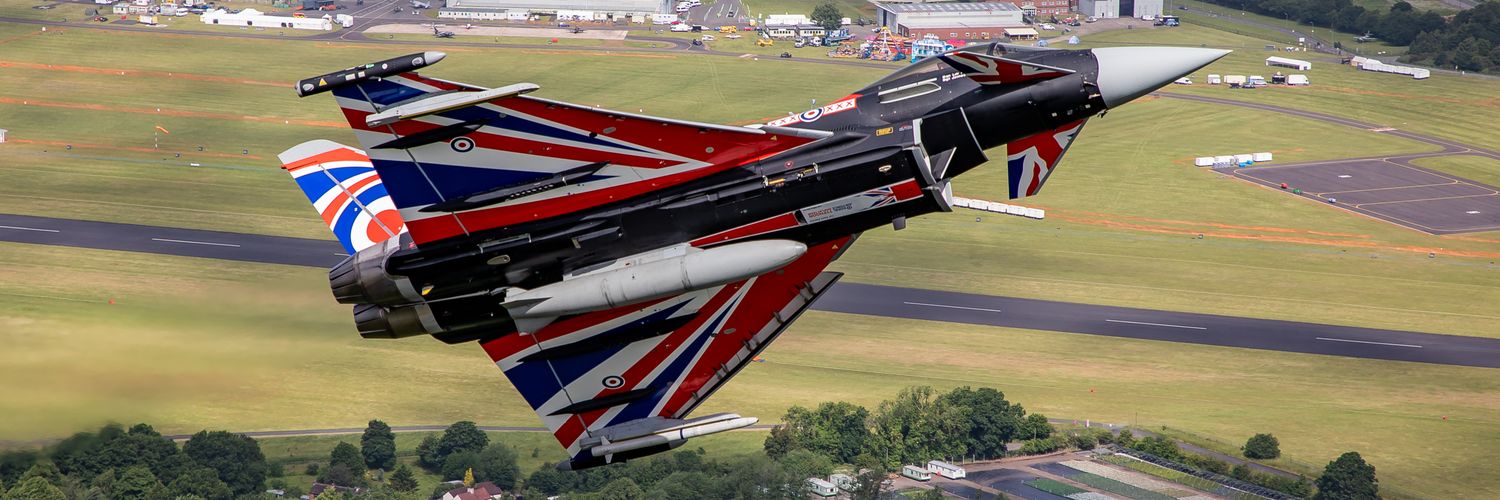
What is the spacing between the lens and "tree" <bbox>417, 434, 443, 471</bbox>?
88.0m

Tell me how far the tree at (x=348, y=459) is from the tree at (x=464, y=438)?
488cm

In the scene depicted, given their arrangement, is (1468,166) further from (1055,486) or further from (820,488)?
(820,488)

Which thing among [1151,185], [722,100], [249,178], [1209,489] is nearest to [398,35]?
[722,100]

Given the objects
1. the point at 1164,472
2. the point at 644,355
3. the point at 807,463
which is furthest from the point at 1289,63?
the point at 644,355

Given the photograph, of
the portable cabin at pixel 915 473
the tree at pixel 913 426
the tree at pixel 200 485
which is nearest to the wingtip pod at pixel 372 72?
the tree at pixel 200 485

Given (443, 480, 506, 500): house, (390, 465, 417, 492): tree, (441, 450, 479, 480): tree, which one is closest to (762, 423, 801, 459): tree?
(443, 480, 506, 500): house

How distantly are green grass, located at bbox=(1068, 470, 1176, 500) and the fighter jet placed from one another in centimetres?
5508

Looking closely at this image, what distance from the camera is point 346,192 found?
140ft

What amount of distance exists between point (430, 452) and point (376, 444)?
3.22m

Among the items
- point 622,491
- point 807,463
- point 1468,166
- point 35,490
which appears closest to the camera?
point 35,490

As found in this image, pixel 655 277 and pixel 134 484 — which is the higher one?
pixel 655 277

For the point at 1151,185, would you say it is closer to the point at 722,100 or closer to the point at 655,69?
the point at 722,100

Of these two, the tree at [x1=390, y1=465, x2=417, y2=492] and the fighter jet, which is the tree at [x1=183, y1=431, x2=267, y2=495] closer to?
the tree at [x1=390, y1=465, x2=417, y2=492]

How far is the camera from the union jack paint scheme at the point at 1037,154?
116 ft
